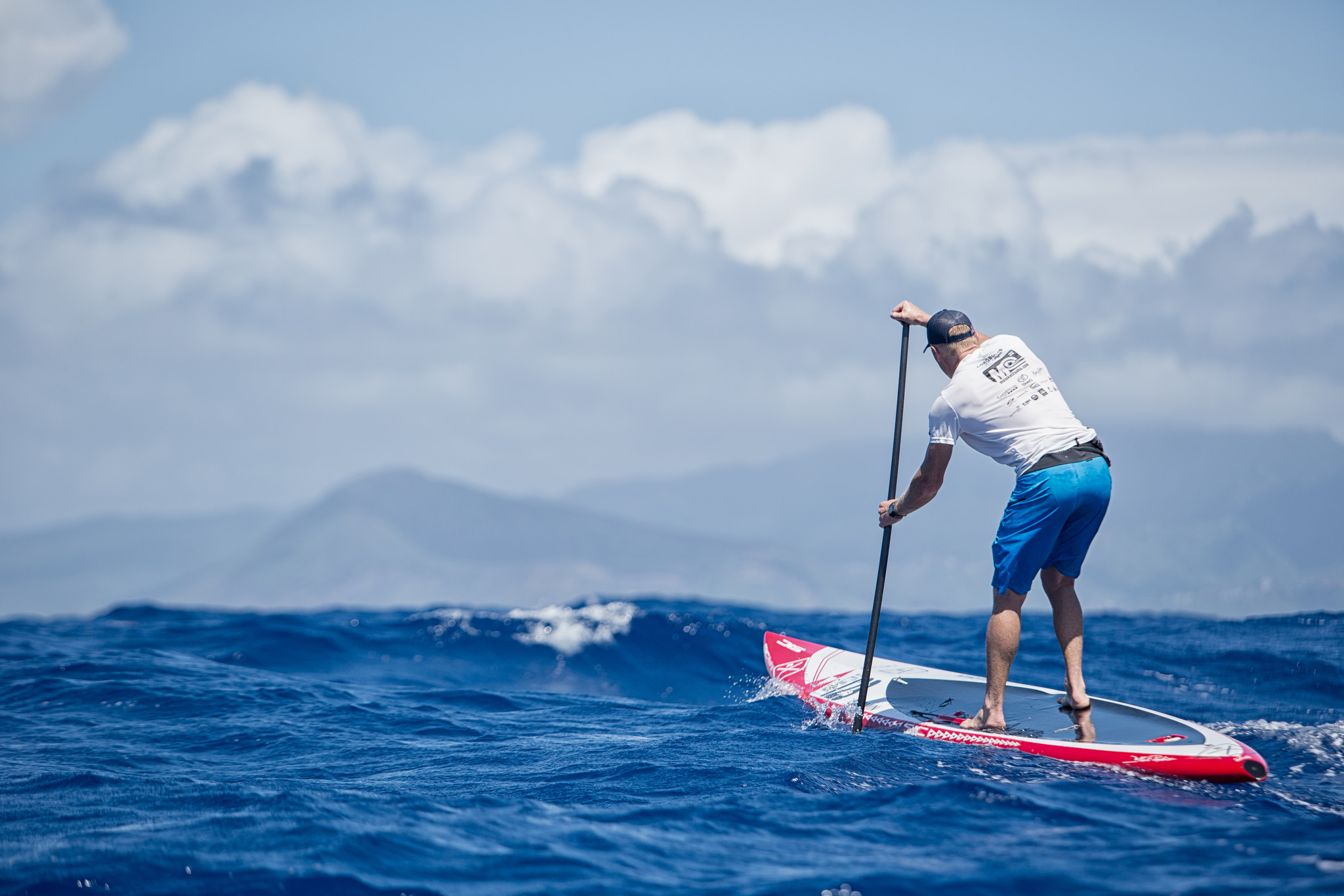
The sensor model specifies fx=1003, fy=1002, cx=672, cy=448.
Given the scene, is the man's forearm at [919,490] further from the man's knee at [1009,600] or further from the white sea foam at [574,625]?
the white sea foam at [574,625]

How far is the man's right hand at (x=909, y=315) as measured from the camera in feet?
21.6

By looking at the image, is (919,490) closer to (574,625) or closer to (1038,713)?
(1038,713)

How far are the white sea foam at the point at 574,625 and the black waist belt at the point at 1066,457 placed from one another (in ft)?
26.2

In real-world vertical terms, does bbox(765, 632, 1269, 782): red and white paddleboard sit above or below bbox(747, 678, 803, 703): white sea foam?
above

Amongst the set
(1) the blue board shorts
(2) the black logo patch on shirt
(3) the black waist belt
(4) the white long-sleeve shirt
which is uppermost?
(2) the black logo patch on shirt

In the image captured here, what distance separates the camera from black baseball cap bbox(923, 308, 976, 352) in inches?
235

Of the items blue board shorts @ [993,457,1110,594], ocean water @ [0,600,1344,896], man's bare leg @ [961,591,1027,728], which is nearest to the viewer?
ocean water @ [0,600,1344,896]

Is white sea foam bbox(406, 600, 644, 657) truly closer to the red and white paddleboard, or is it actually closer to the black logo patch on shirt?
the red and white paddleboard

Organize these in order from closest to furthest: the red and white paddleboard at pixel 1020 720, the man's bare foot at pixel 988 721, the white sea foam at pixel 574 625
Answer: the red and white paddleboard at pixel 1020 720 < the man's bare foot at pixel 988 721 < the white sea foam at pixel 574 625

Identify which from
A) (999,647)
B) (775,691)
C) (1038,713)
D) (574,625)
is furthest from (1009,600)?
(574,625)

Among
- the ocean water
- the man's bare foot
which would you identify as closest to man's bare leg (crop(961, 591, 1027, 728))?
the man's bare foot

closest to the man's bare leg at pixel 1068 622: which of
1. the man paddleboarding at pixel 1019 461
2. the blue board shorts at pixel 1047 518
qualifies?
the man paddleboarding at pixel 1019 461

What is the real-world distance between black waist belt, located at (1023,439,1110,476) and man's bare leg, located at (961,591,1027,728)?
750 millimetres

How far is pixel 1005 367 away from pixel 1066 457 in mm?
613
